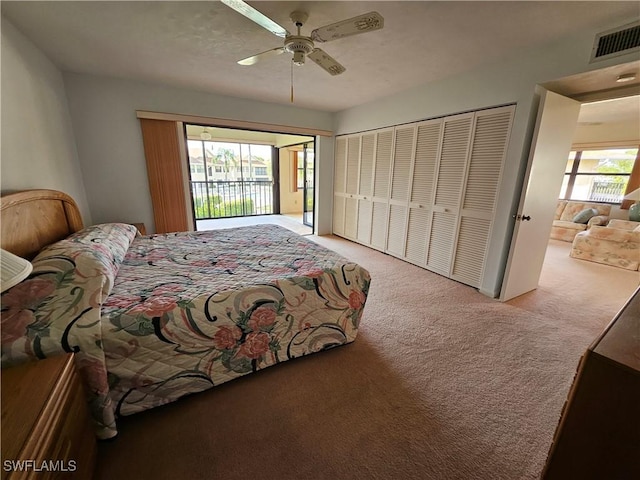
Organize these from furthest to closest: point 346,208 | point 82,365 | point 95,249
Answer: point 346,208 → point 95,249 → point 82,365

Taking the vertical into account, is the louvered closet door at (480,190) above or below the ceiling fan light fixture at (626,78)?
below

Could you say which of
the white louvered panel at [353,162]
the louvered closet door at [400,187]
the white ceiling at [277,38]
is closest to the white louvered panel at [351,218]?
the white louvered panel at [353,162]

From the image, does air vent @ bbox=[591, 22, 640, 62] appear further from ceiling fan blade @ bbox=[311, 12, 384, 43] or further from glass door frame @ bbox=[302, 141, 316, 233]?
glass door frame @ bbox=[302, 141, 316, 233]

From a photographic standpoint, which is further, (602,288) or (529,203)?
(602,288)

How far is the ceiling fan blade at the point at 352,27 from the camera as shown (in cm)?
138

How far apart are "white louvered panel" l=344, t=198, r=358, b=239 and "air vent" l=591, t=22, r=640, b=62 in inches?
121

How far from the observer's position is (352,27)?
148 cm

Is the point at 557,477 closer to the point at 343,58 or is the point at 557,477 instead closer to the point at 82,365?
the point at 82,365

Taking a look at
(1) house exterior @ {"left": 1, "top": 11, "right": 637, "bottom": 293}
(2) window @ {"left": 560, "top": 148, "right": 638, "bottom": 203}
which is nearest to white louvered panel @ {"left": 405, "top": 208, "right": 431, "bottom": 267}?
(1) house exterior @ {"left": 1, "top": 11, "right": 637, "bottom": 293}

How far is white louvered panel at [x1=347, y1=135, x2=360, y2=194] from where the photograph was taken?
4316 mm

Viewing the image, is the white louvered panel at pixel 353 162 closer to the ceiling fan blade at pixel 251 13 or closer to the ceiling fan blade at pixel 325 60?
the ceiling fan blade at pixel 325 60

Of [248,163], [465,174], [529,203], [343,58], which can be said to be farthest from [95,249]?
[248,163]

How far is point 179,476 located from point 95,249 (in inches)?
50.1

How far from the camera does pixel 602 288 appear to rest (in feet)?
10.1
